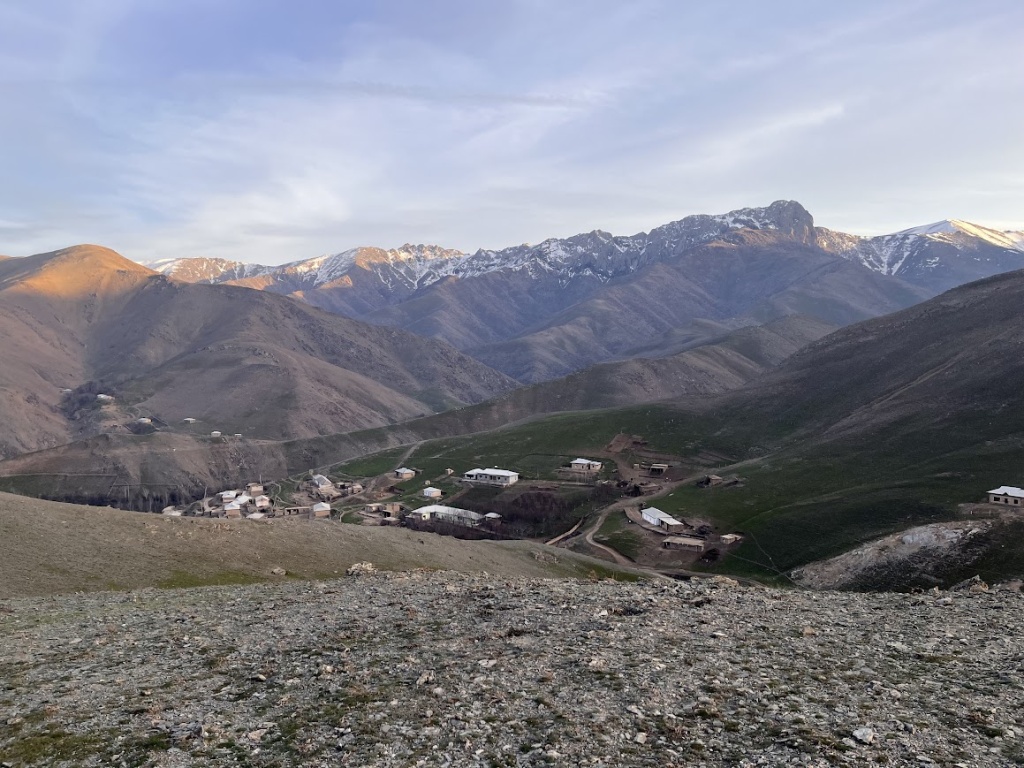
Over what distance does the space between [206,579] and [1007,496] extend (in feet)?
312

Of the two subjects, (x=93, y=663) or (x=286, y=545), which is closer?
(x=93, y=663)

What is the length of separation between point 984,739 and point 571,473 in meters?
144

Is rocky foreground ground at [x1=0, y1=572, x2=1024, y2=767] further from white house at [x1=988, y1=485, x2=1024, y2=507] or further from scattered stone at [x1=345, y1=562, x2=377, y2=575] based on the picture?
white house at [x1=988, y1=485, x2=1024, y2=507]

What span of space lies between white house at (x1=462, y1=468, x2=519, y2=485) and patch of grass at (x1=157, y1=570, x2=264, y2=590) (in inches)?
4318

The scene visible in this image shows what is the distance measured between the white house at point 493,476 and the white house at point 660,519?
45.2m

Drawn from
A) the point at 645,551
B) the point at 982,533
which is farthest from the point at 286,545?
the point at 982,533

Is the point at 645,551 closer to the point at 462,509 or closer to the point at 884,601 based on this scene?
the point at 462,509

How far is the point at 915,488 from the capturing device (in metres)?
98.9

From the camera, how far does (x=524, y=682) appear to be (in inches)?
774

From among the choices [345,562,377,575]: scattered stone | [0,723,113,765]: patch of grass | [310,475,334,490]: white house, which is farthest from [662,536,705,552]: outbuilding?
[310,475,334,490]: white house

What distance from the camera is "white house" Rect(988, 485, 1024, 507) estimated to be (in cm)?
8700

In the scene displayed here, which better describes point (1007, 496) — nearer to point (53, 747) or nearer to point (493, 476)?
point (493, 476)

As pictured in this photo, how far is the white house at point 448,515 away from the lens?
138 m

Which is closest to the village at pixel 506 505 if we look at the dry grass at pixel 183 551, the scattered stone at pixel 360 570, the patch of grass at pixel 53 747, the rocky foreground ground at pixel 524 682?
the dry grass at pixel 183 551
